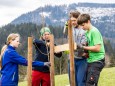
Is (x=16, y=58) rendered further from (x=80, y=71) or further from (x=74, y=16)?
(x=74, y=16)

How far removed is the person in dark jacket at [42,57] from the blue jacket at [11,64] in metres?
0.84

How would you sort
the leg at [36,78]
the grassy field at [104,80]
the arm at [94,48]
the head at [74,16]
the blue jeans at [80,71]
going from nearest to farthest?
the arm at [94,48] → the blue jeans at [80,71] → the head at [74,16] → the leg at [36,78] → the grassy field at [104,80]

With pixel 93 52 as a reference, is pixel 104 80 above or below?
below

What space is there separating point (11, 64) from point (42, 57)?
3.73 feet

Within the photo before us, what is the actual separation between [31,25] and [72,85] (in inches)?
6930

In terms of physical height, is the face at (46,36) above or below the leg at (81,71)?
above

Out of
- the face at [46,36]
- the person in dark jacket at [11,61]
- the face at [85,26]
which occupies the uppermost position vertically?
the face at [85,26]

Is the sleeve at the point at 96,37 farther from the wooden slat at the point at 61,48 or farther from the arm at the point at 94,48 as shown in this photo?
the wooden slat at the point at 61,48

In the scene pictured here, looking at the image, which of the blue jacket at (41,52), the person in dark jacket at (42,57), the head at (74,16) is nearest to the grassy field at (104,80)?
the person in dark jacket at (42,57)

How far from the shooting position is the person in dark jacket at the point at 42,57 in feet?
30.2

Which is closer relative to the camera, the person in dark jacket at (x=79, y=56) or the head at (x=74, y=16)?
the person in dark jacket at (x=79, y=56)

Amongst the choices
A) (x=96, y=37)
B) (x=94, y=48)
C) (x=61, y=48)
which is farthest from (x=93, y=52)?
(x=61, y=48)

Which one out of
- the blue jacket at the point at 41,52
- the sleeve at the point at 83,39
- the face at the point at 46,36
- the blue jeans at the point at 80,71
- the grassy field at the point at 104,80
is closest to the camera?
the sleeve at the point at 83,39

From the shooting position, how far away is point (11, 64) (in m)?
8.59
